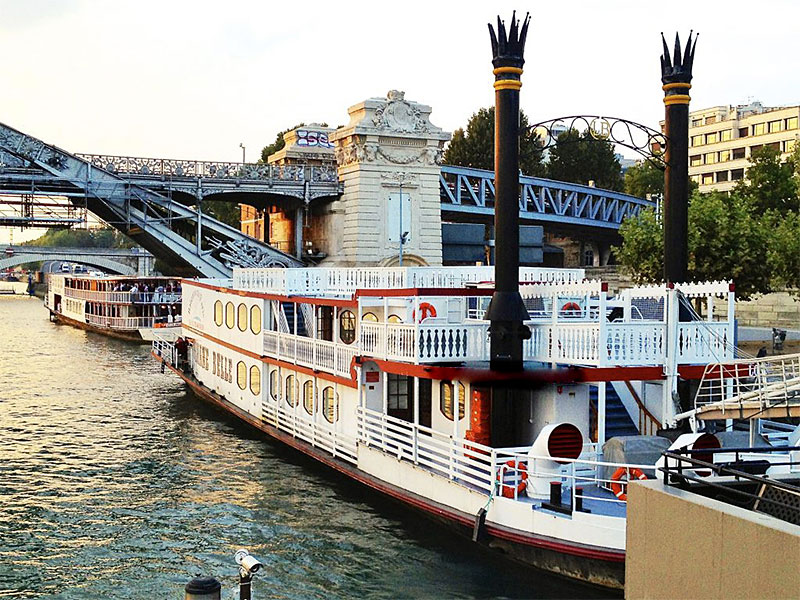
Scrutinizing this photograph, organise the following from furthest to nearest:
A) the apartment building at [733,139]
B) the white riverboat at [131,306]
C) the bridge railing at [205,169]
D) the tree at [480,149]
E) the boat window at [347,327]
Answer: the apartment building at [733,139] → the tree at [480,149] → the white riverboat at [131,306] → the bridge railing at [205,169] → the boat window at [347,327]

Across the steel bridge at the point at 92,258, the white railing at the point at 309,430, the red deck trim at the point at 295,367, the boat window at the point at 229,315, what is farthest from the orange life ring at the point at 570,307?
the steel bridge at the point at 92,258

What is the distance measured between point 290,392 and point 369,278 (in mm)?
4102

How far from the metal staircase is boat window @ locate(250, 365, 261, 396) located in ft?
93.5

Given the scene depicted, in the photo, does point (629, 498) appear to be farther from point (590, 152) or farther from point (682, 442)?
point (590, 152)

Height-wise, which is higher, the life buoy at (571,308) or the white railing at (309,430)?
the life buoy at (571,308)

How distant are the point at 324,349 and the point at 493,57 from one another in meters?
8.07

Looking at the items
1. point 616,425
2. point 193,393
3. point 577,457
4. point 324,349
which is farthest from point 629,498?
point 193,393

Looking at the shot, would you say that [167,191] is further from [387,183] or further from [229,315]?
[229,315]

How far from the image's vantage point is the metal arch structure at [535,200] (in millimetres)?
74812

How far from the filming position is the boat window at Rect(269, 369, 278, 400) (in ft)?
87.7

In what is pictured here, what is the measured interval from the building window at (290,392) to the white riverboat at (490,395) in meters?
0.08

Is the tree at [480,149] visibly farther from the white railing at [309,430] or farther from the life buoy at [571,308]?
the life buoy at [571,308]

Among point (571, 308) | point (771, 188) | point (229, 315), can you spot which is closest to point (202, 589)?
point (571, 308)

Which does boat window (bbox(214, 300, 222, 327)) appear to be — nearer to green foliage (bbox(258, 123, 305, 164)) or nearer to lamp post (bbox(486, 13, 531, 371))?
lamp post (bbox(486, 13, 531, 371))
